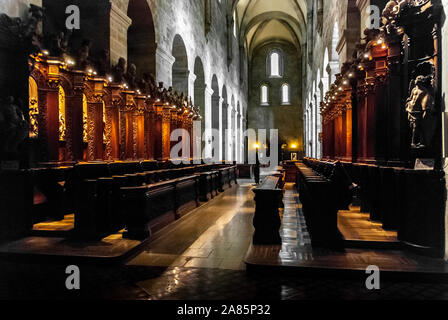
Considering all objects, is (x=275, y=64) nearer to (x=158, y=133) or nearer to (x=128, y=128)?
(x=158, y=133)

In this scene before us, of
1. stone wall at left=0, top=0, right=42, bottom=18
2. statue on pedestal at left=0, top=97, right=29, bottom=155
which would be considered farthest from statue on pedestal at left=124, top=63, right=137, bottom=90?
statue on pedestal at left=0, top=97, right=29, bottom=155

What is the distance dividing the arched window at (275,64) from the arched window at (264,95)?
1.48 metres

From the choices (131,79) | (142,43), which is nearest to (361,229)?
(131,79)

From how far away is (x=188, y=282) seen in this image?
3342 mm

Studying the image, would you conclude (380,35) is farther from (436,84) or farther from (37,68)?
(37,68)

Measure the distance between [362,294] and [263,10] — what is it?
32.2 meters

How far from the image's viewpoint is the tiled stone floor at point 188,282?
3.03 metres

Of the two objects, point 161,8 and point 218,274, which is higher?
point 161,8

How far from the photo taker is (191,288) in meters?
3.19

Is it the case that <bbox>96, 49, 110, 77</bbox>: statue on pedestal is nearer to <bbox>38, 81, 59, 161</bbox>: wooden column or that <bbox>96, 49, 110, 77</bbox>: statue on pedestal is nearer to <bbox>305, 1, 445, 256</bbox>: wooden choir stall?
<bbox>38, 81, 59, 161</bbox>: wooden column

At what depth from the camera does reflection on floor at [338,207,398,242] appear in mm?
4438

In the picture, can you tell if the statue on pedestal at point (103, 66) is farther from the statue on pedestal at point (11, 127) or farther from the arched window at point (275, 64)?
the arched window at point (275, 64)
